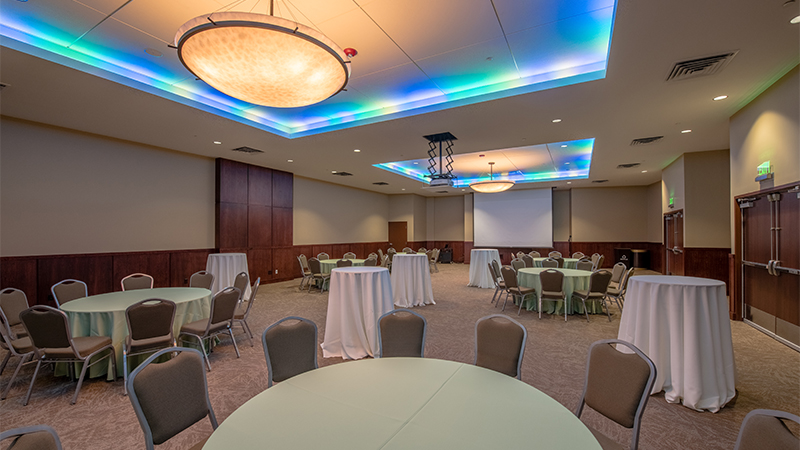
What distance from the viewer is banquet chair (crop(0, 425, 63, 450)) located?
3.95ft

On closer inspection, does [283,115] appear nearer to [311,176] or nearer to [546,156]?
[311,176]

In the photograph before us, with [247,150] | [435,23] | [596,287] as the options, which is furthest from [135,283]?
[596,287]

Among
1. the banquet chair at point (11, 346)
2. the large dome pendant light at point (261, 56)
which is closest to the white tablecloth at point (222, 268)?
the banquet chair at point (11, 346)

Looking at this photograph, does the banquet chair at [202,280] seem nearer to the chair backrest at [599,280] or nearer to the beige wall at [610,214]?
the chair backrest at [599,280]

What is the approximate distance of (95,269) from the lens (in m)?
7.12

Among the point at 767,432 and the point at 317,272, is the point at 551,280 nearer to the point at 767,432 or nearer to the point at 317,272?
the point at 767,432

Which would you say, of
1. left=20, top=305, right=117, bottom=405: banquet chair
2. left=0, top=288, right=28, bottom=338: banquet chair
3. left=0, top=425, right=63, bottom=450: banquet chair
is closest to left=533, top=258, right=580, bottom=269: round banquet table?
left=20, top=305, right=117, bottom=405: banquet chair

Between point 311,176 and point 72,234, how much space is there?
6.73m

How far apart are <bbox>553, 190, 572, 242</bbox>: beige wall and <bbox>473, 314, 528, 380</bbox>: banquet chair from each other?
1441 cm

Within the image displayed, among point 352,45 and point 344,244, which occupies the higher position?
point 352,45

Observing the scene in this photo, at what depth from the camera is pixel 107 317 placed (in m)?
3.75

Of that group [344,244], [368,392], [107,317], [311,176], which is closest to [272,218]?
[311,176]

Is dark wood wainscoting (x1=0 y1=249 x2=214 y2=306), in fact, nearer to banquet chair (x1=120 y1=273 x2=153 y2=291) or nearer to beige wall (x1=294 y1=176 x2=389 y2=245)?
banquet chair (x1=120 y1=273 x2=153 y2=291)

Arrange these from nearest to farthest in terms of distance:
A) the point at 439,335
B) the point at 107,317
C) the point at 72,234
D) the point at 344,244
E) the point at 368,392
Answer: the point at 368,392, the point at 107,317, the point at 439,335, the point at 72,234, the point at 344,244
